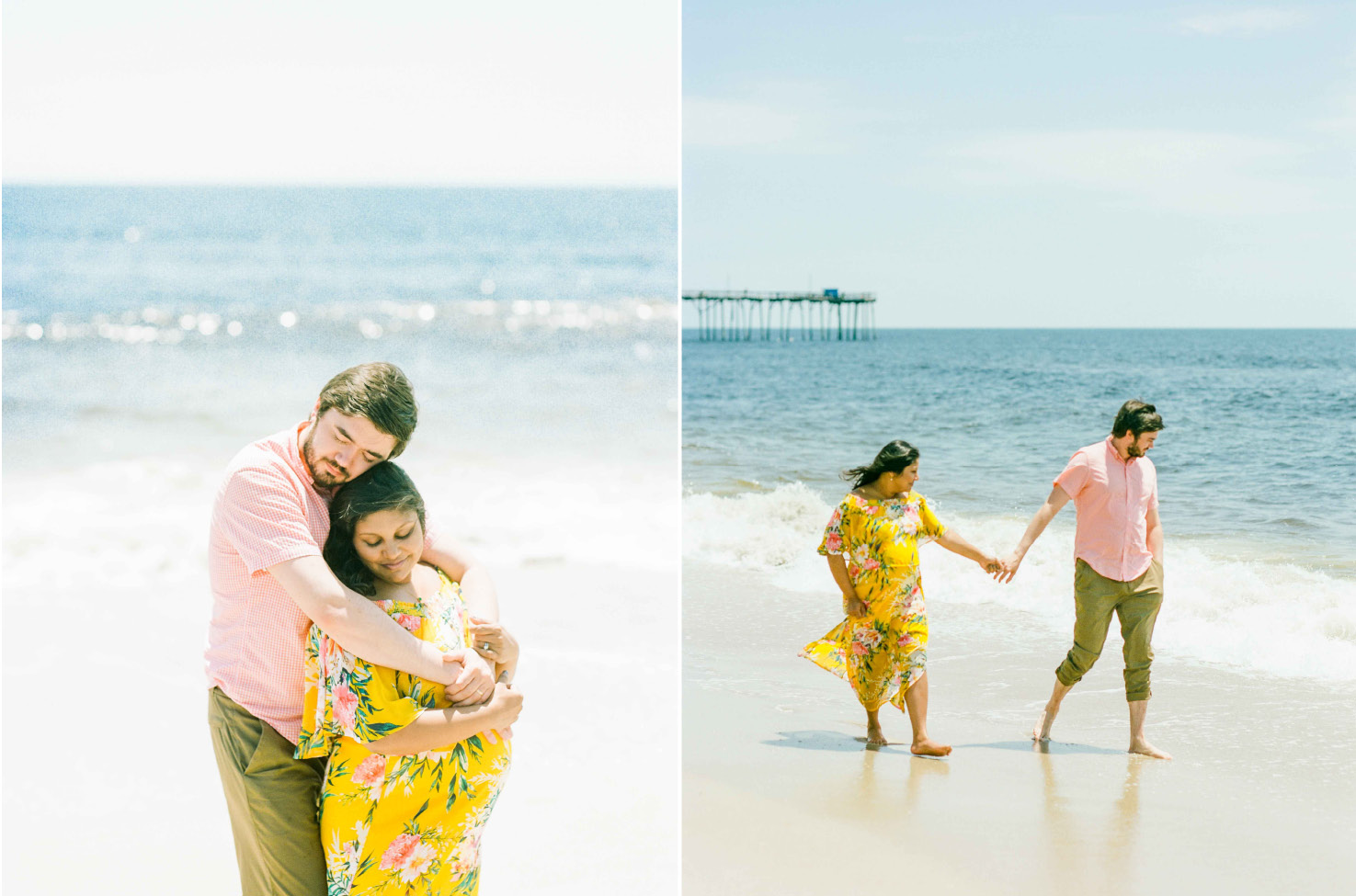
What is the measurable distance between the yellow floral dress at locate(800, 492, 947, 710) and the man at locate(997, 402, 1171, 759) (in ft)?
1.16

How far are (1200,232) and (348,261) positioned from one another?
15125 millimetres

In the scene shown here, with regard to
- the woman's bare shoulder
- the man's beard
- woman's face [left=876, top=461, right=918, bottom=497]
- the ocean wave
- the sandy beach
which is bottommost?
the ocean wave

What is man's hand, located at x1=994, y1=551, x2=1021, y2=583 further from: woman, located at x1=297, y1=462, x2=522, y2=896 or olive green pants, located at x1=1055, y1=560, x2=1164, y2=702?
woman, located at x1=297, y1=462, x2=522, y2=896

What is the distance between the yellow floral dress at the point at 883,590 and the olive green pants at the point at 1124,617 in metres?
0.49

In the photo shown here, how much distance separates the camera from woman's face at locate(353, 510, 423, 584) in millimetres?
1576

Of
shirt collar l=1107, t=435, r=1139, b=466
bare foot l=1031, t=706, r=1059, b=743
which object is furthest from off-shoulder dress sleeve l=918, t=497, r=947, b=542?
bare foot l=1031, t=706, r=1059, b=743

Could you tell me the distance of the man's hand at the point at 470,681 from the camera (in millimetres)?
1615

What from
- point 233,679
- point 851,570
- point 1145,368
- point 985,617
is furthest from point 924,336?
point 233,679

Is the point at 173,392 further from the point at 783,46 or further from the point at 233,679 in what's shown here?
the point at 783,46

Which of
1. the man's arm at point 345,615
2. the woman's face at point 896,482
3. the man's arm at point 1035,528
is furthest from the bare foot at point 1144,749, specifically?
the man's arm at point 345,615

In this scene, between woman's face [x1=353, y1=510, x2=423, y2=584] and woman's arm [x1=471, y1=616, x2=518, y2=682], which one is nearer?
woman's face [x1=353, y1=510, x2=423, y2=584]

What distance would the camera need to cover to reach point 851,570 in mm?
3635

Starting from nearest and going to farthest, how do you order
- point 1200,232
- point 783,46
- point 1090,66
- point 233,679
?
point 233,679 → point 1090,66 → point 783,46 → point 1200,232

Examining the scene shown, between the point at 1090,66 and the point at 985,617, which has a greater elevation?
the point at 1090,66
